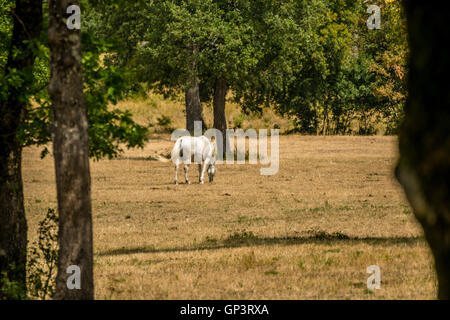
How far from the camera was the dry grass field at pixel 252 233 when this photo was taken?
1134 cm

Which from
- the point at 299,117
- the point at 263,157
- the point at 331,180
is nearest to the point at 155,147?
the point at 263,157

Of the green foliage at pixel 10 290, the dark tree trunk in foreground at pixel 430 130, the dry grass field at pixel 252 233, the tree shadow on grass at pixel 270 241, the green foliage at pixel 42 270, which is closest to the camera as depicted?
the dark tree trunk in foreground at pixel 430 130

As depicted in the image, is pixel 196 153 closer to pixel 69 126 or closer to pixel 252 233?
pixel 252 233

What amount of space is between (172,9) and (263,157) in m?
12.6

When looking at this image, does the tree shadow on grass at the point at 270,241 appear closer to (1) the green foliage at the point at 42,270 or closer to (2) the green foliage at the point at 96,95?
(1) the green foliage at the point at 42,270

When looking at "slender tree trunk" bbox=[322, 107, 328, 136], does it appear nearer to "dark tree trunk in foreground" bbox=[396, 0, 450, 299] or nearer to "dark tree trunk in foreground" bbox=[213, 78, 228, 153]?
"dark tree trunk in foreground" bbox=[213, 78, 228, 153]

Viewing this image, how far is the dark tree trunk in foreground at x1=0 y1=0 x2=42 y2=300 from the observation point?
1049 cm

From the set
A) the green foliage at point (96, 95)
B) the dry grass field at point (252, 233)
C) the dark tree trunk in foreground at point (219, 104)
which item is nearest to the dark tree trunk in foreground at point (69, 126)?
the green foliage at point (96, 95)

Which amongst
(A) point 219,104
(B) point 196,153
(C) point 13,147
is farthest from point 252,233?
(A) point 219,104

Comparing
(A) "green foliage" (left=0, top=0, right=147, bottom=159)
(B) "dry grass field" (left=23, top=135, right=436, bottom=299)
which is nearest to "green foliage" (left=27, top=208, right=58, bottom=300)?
(B) "dry grass field" (left=23, top=135, right=436, bottom=299)

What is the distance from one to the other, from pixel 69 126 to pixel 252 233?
35.1 feet

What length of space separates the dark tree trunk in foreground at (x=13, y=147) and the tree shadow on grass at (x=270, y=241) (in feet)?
17.9

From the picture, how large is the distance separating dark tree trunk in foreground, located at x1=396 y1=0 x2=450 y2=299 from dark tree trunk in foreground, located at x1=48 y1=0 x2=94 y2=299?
4210mm
